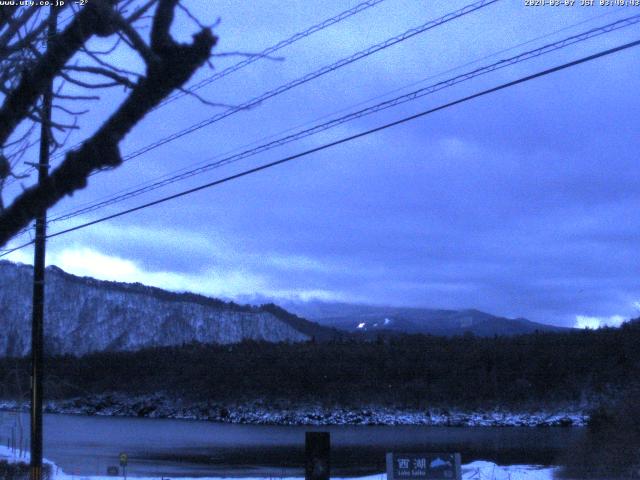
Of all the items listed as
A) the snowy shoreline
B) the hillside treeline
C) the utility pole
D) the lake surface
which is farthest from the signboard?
the hillside treeline

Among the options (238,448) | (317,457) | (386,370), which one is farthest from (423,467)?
(386,370)

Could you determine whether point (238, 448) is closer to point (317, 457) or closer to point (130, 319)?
point (317, 457)

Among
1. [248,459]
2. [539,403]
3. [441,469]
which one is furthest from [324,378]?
[441,469]

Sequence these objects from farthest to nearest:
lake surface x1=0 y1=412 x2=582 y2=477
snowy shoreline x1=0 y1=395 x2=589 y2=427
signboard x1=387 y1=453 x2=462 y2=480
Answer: snowy shoreline x1=0 y1=395 x2=589 y2=427 < lake surface x1=0 y1=412 x2=582 y2=477 < signboard x1=387 y1=453 x2=462 y2=480

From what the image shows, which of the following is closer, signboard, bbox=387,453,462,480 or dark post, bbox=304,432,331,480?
dark post, bbox=304,432,331,480

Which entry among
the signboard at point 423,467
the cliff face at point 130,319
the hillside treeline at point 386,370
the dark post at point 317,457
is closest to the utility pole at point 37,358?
the signboard at point 423,467

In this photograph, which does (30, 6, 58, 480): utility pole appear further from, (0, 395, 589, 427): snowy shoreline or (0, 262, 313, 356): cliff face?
(0, 262, 313, 356): cliff face
